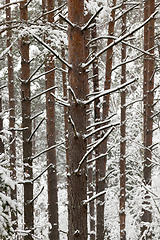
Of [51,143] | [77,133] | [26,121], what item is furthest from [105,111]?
[77,133]

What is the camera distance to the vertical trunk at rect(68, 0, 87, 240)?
3.41 metres

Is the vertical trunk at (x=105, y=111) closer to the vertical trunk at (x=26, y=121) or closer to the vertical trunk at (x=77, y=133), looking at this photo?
the vertical trunk at (x=26, y=121)

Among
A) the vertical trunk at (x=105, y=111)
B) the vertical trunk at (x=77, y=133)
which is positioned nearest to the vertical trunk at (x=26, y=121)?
the vertical trunk at (x=77, y=133)

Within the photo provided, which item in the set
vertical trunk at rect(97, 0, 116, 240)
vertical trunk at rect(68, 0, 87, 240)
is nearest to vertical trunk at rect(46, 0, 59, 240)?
vertical trunk at rect(97, 0, 116, 240)

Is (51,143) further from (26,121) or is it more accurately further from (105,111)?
Answer: (26,121)

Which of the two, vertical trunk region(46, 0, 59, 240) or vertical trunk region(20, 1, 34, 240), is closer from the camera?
vertical trunk region(20, 1, 34, 240)

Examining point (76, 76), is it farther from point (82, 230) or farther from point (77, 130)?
point (82, 230)

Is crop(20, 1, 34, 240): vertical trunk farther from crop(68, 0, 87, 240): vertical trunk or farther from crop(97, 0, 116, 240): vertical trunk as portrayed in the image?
crop(97, 0, 116, 240): vertical trunk

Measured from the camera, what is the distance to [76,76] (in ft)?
11.5

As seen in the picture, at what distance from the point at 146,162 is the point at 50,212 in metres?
3.37

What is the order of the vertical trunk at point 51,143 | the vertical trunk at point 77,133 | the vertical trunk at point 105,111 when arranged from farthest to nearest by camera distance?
the vertical trunk at point 51,143
the vertical trunk at point 105,111
the vertical trunk at point 77,133

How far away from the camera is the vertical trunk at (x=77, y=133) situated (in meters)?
3.41

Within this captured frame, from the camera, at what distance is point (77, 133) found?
11.3 feet

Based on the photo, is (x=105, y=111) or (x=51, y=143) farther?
(x=51, y=143)
